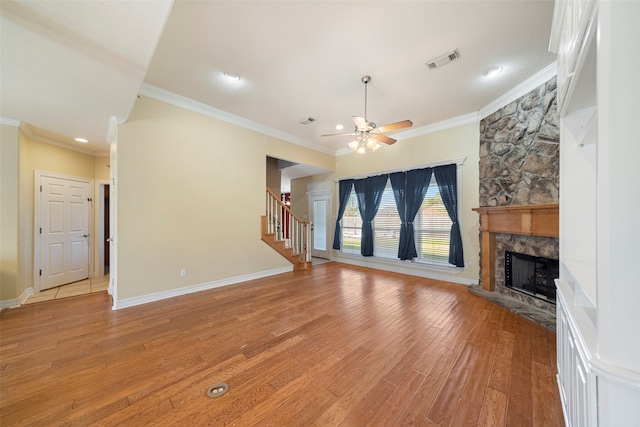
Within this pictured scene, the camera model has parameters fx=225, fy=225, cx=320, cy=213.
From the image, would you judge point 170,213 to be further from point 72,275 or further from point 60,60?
point 72,275

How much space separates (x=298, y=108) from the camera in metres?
4.09

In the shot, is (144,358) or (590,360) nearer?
(590,360)

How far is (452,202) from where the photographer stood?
14.9 ft

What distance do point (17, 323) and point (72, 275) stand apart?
2.03 metres

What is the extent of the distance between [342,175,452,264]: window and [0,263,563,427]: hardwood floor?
1646 mm

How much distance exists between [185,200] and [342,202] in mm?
3941

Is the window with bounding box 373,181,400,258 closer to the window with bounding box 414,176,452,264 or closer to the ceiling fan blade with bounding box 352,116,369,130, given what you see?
the window with bounding box 414,176,452,264

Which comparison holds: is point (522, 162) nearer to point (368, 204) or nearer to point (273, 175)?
point (368, 204)

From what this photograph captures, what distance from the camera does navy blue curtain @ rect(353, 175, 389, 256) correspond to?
5746 millimetres

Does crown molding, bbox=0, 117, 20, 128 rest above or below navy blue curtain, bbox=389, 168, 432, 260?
above

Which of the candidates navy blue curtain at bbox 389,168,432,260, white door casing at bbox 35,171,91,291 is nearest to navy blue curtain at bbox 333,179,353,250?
navy blue curtain at bbox 389,168,432,260

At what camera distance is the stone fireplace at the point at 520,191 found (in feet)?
9.87

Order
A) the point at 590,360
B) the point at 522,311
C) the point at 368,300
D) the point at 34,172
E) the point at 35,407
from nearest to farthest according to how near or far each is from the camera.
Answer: the point at 590,360, the point at 35,407, the point at 522,311, the point at 368,300, the point at 34,172

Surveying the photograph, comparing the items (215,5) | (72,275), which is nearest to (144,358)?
(215,5)
